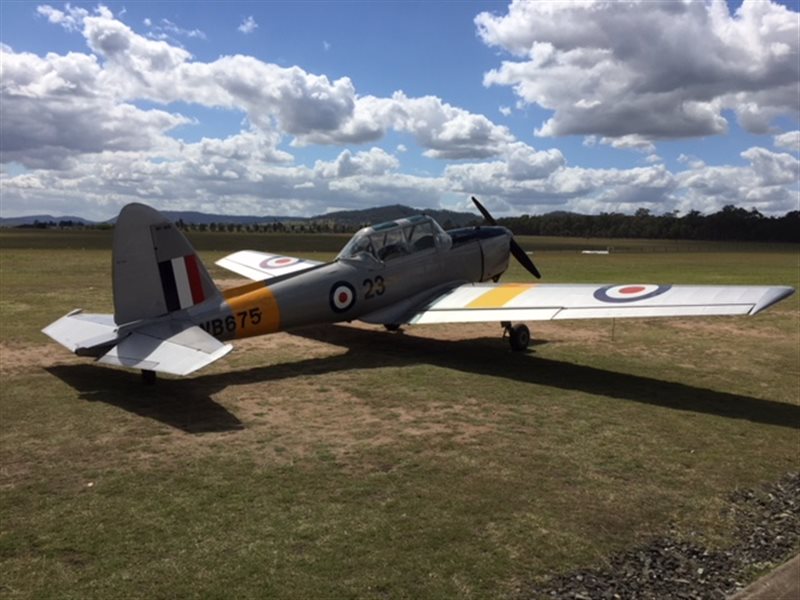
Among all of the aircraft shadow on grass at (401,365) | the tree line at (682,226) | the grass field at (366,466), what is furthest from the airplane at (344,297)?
the tree line at (682,226)

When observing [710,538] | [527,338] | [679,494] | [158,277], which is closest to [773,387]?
[527,338]

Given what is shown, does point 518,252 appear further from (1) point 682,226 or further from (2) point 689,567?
(1) point 682,226

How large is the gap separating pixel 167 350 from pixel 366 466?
11.5 ft

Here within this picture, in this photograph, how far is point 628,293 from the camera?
1068 centimetres

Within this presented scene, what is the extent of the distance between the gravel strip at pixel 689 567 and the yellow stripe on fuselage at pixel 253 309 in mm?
7363

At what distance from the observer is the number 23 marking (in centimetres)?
1237

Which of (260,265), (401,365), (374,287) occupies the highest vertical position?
(260,265)

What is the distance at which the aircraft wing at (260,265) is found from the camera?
1764 centimetres

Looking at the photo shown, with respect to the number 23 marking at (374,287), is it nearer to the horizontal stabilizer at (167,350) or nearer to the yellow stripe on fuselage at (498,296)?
the yellow stripe on fuselage at (498,296)

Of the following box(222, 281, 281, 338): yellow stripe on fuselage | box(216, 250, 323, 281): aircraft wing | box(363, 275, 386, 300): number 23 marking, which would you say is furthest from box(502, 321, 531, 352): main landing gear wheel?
box(216, 250, 323, 281): aircraft wing

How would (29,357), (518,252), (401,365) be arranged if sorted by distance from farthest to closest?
(518,252)
(401,365)
(29,357)

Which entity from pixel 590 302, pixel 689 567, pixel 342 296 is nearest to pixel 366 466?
pixel 689 567

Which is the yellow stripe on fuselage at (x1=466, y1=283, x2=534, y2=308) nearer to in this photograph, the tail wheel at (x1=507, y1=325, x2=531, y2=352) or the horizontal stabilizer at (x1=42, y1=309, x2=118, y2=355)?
the tail wheel at (x1=507, y1=325, x2=531, y2=352)

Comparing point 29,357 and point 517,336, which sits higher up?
point 517,336
